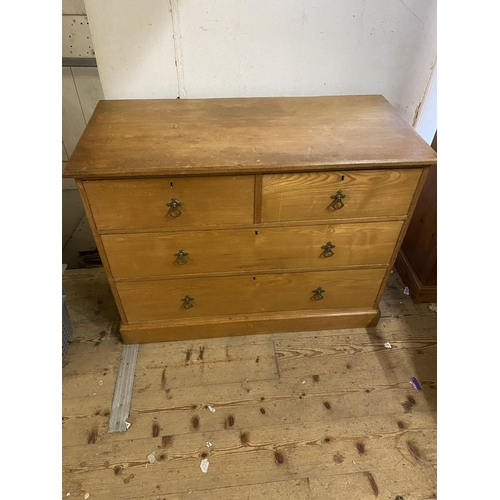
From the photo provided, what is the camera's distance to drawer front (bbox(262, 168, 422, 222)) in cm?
118

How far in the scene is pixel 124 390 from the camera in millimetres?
1448

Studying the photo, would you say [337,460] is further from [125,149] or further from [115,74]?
[115,74]

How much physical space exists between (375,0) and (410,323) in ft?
4.43

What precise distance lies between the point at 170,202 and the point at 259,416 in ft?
2.79

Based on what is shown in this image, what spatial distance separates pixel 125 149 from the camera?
1.16 metres

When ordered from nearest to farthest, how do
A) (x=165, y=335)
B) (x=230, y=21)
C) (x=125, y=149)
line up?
(x=125, y=149)
(x=230, y=21)
(x=165, y=335)

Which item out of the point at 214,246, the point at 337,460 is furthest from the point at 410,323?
the point at 214,246

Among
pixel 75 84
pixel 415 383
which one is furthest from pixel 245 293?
pixel 75 84

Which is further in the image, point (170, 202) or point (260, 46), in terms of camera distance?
point (260, 46)

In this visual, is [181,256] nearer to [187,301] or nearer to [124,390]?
[187,301]

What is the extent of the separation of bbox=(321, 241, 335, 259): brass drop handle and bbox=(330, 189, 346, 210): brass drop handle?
16 cm

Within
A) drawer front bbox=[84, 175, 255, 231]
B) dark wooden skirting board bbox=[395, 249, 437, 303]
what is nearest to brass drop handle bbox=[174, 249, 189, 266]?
drawer front bbox=[84, 175, 255, 231]

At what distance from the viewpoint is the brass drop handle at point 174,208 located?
1.18m

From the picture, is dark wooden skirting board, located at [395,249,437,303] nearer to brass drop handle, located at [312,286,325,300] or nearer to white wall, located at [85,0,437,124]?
brass drop handle, located at [312,286,325,300]
